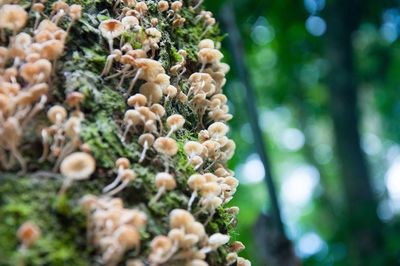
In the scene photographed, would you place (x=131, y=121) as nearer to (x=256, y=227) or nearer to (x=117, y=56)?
(x=117, y=56)

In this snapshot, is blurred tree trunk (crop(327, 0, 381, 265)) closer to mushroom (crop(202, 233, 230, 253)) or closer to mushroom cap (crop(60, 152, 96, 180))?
A: mushroom (crop(202, 233, 230, 253))

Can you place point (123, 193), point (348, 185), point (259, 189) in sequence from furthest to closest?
point (259, 189)
point (348, 185)
point (123, 193)

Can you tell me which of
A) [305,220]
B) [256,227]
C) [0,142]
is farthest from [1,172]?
[305,220]

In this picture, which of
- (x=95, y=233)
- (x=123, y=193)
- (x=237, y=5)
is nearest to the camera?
(x=95, y=233)

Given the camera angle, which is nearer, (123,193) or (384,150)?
(123,193)

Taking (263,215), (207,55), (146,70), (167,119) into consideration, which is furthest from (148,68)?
(263,215)

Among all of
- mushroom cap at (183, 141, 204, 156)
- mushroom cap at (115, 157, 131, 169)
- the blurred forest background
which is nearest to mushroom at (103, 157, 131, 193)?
mushroom cap at (115, 157, 131, 169)

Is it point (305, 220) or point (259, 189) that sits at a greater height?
point (305, 220)
